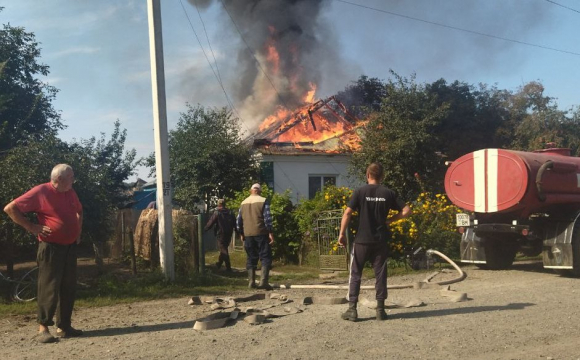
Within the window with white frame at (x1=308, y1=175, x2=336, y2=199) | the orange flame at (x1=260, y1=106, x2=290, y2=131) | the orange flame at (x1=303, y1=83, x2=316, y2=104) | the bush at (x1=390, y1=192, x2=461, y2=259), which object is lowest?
the bush at (x1=390, y1=192, x2=461, y2=259)

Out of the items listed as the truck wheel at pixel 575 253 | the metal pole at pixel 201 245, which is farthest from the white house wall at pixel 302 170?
the truck wheel at pixel 575 253

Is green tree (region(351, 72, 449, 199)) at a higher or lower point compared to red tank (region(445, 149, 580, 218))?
higher

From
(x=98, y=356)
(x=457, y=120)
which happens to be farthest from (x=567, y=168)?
(x=457, y=120)

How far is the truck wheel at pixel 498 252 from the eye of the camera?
11.4m

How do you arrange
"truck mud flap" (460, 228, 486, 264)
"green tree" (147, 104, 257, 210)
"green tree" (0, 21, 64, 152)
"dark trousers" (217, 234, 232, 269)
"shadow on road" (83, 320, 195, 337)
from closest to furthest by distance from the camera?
"shadow on road" (83, 320, 195, 337), "truck mud flap" (460, 228, 486, 264), "dark trousers" (217, 234, 232, 269), "green tree" (0, 21, 64, 152), "green tree" (147, 104, 257, 210)

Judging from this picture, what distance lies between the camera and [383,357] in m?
5.02

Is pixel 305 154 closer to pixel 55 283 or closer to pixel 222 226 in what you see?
pixel 222 226

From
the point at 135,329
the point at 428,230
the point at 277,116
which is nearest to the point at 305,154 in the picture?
the point at 277,116

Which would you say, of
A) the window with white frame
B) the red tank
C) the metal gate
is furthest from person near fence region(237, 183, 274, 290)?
the window with white frame

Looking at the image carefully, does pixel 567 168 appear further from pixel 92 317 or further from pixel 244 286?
pixel 92 317

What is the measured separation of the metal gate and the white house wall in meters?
9.84

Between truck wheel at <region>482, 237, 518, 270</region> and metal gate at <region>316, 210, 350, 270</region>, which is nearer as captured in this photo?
truck wheel at <region>482, 237, 518, 270</region>

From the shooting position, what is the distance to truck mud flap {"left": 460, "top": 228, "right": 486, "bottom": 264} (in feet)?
37.5

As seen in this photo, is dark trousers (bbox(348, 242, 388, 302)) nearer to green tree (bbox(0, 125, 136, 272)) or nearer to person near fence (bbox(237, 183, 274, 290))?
person near fence (bbox(237, 183, 274, 290))
